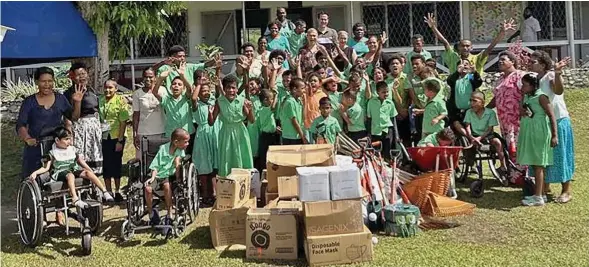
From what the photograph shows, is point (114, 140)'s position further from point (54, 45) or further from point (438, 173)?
point (438, 173)

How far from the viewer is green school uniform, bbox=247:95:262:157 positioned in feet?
24.1

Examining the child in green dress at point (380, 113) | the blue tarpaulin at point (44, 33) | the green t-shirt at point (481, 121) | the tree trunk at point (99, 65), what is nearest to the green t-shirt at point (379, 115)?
the child in green dress at point (380, 113)

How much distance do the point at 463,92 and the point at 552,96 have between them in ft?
4.67

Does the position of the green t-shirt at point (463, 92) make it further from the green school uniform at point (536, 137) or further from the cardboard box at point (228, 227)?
the cardboard box at point (228, 227)

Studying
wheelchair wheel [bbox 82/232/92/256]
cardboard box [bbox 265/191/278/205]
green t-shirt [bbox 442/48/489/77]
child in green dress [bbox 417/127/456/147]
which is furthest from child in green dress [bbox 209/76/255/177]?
green t-shirt [bbox 442/48/489/77]

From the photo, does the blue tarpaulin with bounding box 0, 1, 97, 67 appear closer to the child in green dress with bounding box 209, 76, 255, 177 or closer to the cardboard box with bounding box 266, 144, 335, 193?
the child in green dress with bounding box 209, 76, 255, 177

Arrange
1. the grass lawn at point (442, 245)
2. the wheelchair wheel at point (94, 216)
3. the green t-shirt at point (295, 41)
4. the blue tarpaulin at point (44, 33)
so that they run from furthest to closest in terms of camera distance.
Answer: the green t-shirt at point (295, 41), the blue tarpaulin at point (44, 33), the wheelchair wheel at point (94, 216), the grass lawn at point (442, 245)

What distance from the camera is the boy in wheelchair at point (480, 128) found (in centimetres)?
746

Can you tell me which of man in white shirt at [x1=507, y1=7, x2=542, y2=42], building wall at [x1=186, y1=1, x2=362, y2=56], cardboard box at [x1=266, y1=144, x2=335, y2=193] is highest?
building wall at [x1=186, y1=1, x2=362, y2=56]

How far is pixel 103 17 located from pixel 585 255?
7185mm

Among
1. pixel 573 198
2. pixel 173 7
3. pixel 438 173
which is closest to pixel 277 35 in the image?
pixel 173 7

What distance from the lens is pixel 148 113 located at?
7.16m

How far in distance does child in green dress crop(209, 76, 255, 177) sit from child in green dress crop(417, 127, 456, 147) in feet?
6.46

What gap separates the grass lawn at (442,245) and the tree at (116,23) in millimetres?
3453
